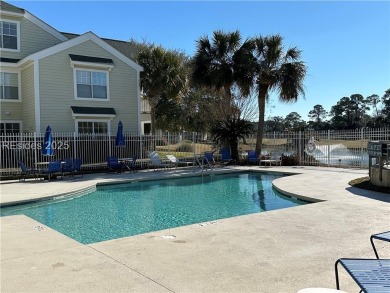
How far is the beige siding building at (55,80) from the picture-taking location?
67.5ft

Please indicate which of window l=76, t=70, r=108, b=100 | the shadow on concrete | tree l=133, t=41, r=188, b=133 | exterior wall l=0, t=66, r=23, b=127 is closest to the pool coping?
the shadow on concrete

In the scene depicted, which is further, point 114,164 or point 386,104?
point 386,104

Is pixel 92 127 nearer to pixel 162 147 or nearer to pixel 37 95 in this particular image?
pixel 37 95

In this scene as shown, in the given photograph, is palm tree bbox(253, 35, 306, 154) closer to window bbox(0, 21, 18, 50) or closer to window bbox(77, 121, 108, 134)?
window bbox(77, 121, 108, 134)

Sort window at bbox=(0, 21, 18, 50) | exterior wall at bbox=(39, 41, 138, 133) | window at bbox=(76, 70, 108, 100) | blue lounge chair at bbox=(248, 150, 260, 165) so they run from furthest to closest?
blue lounge chair at bbox=(248, 150, 260, 165) → window at bbox=(76, 70, 108, 100) → window at bbox=(0, 21, 18, 50) → exterior wall at bbox=(39, 41, 138, 133)

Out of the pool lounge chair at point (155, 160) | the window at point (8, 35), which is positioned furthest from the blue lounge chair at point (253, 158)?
the window at point (8, 35)

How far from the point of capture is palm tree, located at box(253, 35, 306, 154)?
869 inches

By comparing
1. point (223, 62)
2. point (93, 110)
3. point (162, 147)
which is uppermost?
point (223, 62)

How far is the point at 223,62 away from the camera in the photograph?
23.2 meters

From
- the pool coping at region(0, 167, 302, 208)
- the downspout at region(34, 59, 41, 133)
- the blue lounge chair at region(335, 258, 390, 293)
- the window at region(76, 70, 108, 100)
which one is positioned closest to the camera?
the blue lounge chair at region(335, 258, 390, 293)

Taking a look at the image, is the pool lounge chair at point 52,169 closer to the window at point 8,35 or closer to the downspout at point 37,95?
the downspout at point 37,95

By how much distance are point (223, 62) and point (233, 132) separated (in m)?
4.44

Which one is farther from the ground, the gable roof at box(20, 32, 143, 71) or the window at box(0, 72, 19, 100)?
the gable roof at box(20, 32, 143, 71)

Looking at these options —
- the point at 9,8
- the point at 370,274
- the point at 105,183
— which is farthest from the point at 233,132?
the point at 370,274
